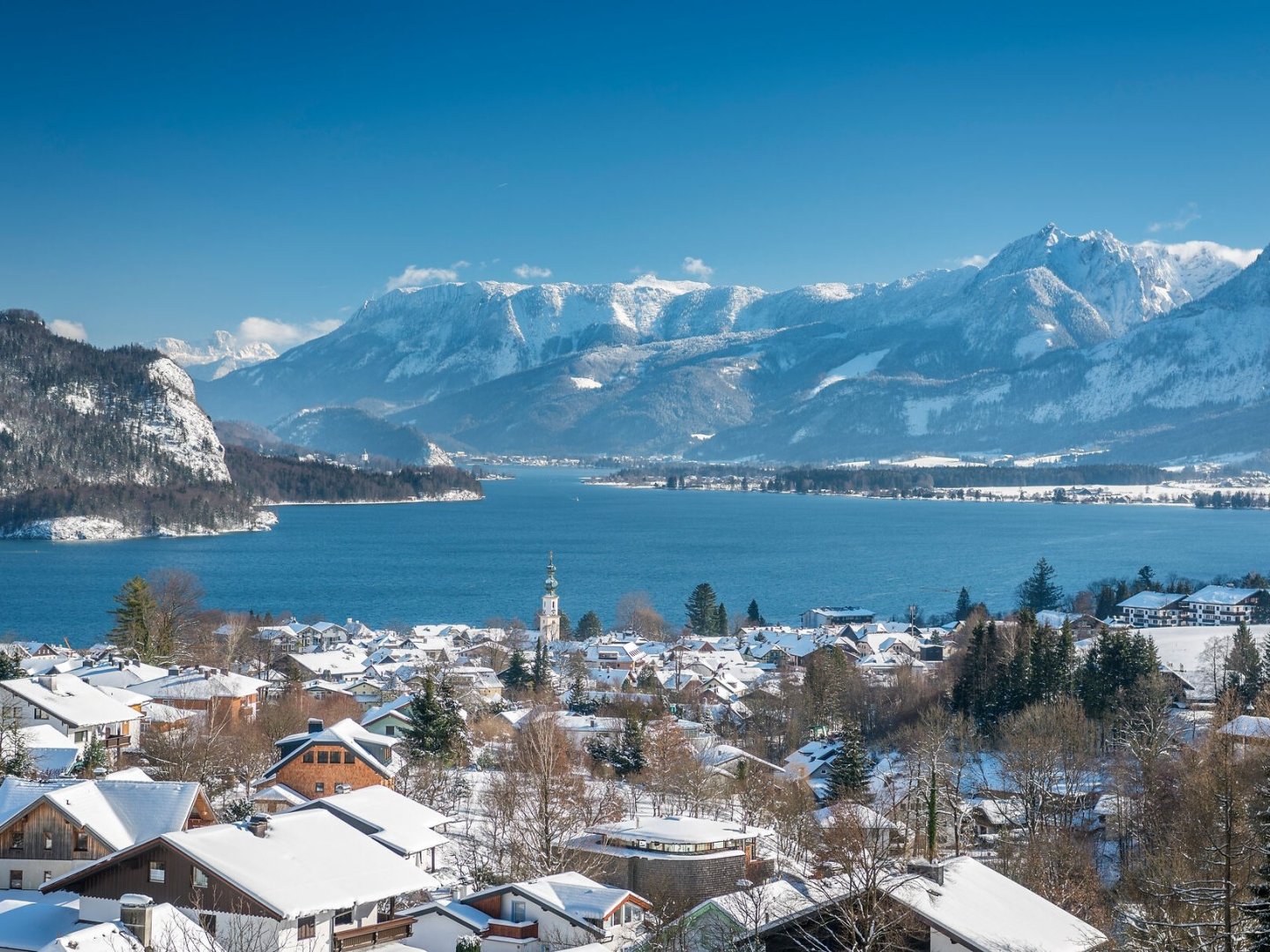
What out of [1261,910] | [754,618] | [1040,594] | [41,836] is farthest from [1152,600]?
[1261,910]

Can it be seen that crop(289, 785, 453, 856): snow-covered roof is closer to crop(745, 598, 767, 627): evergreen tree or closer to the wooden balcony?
the wooden balcony

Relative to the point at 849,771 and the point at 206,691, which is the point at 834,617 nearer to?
the point at 206,691

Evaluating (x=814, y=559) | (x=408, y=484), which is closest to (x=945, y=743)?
(x=814, y=559)

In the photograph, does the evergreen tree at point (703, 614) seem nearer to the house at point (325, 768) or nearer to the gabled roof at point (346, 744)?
the gabled roof at point (346, 744)

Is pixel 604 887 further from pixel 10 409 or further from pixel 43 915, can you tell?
pixel 10 409

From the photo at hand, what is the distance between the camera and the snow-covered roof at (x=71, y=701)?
91.0 ft

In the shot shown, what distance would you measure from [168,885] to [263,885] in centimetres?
106

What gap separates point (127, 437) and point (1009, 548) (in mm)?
87386

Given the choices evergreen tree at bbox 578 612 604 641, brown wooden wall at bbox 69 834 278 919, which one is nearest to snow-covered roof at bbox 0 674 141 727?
brown wooden wall at bbox 69 834 278 919

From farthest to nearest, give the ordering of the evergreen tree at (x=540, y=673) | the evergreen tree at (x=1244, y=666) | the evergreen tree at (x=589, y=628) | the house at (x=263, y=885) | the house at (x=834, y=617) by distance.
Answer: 1. the house at (x=834, y=617)
2. the evergreen tree at (x=589, y=628)
3. the evergreen tree at (x=540, y=673)
4. the evergreen tree at (x=1244, y=666)
5. the house at (x=263, y=885)

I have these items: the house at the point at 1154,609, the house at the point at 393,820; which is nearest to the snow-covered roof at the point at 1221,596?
the house at the point at 1154,609

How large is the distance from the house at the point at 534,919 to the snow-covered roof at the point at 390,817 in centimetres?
240

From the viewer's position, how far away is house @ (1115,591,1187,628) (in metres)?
64.1

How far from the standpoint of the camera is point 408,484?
622 ft
